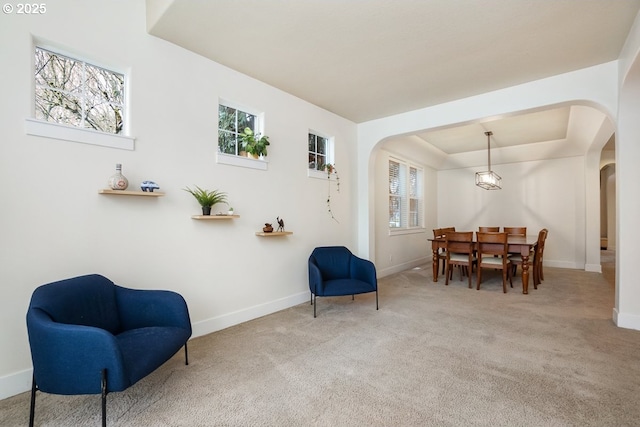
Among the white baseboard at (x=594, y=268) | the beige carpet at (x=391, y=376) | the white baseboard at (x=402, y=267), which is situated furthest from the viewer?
the white baseboard at (x=594, y=268)

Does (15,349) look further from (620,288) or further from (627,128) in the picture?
(627,128)

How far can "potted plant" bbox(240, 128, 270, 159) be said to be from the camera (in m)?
3.34

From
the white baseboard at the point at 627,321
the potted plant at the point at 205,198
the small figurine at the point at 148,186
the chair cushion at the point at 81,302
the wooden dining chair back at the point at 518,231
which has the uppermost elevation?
the small figurine at the point at 148,186

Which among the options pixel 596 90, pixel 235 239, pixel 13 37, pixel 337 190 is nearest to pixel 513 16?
pixel 596 90

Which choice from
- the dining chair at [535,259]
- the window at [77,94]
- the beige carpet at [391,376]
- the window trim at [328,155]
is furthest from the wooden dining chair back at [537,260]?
the window at [77,94]

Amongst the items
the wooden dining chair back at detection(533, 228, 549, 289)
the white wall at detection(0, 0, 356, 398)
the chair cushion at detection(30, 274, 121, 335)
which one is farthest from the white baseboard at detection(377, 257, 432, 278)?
the chair cushion at detection(30, 274, 121, 335)

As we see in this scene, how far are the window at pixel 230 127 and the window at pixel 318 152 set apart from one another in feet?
3.55

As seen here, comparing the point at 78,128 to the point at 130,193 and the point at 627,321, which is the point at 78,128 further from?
the point at 627,321

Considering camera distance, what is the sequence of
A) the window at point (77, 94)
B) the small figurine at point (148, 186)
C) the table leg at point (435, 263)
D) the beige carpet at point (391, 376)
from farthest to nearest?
1. the table leg at point (435, 263)
2. the small figurine at point (148, 186)
3. the window at point (77, 94)
4. the beige carpet at point (391, 376)

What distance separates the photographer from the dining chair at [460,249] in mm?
4777

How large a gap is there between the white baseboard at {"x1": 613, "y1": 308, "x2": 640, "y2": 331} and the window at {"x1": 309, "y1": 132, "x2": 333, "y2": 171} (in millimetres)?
3791

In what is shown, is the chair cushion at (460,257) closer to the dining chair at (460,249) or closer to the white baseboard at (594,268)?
the dining chair at (460,249)

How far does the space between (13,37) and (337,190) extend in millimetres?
3603

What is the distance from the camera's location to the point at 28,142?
2.00 meters
